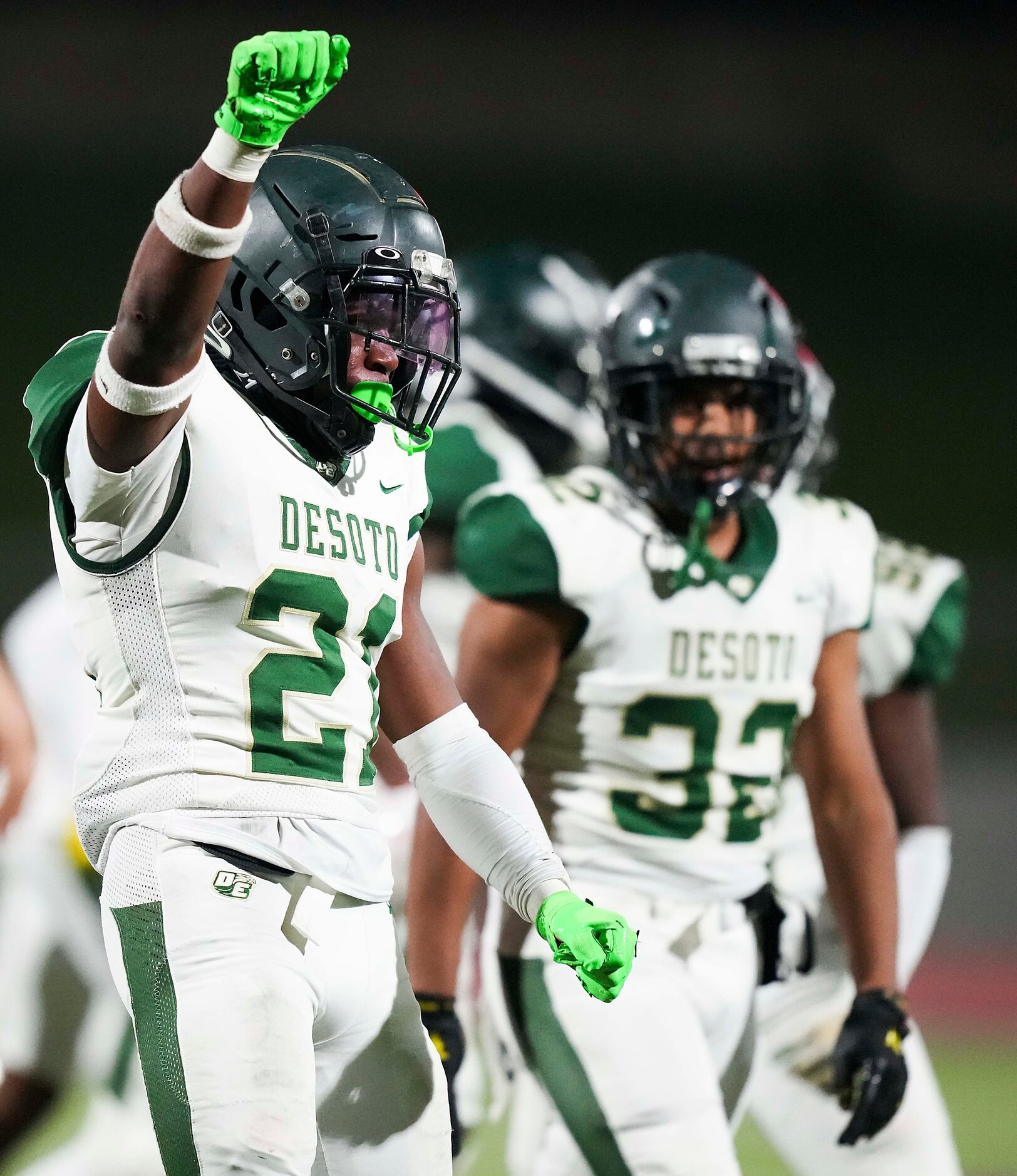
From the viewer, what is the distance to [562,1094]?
2576 millimetres

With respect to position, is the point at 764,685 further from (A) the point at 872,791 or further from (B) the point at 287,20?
(B) the point at 287,20

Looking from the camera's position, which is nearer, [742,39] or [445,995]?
[445,995]

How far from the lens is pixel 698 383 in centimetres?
289

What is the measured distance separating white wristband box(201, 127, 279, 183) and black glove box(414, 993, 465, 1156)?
1.35 meters

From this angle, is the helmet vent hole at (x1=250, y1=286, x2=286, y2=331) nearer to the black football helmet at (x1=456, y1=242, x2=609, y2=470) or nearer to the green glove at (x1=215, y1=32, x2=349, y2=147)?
the green glove at (x1=215, y1=32, x2=349, y2=147)

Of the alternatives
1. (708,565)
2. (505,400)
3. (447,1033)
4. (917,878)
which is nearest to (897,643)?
(917,878)

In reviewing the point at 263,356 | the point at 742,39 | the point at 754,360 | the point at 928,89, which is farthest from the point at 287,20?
the point at 263,356

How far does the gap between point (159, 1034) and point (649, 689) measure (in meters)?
1.13

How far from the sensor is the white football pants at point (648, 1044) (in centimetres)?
249

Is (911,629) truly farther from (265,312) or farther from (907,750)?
(265,312)

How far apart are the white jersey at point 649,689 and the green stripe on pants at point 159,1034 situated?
3.32ft

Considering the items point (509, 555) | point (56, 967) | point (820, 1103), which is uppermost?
point (509, 555)

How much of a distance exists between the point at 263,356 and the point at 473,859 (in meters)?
0.66

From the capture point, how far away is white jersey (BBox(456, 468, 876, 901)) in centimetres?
271
